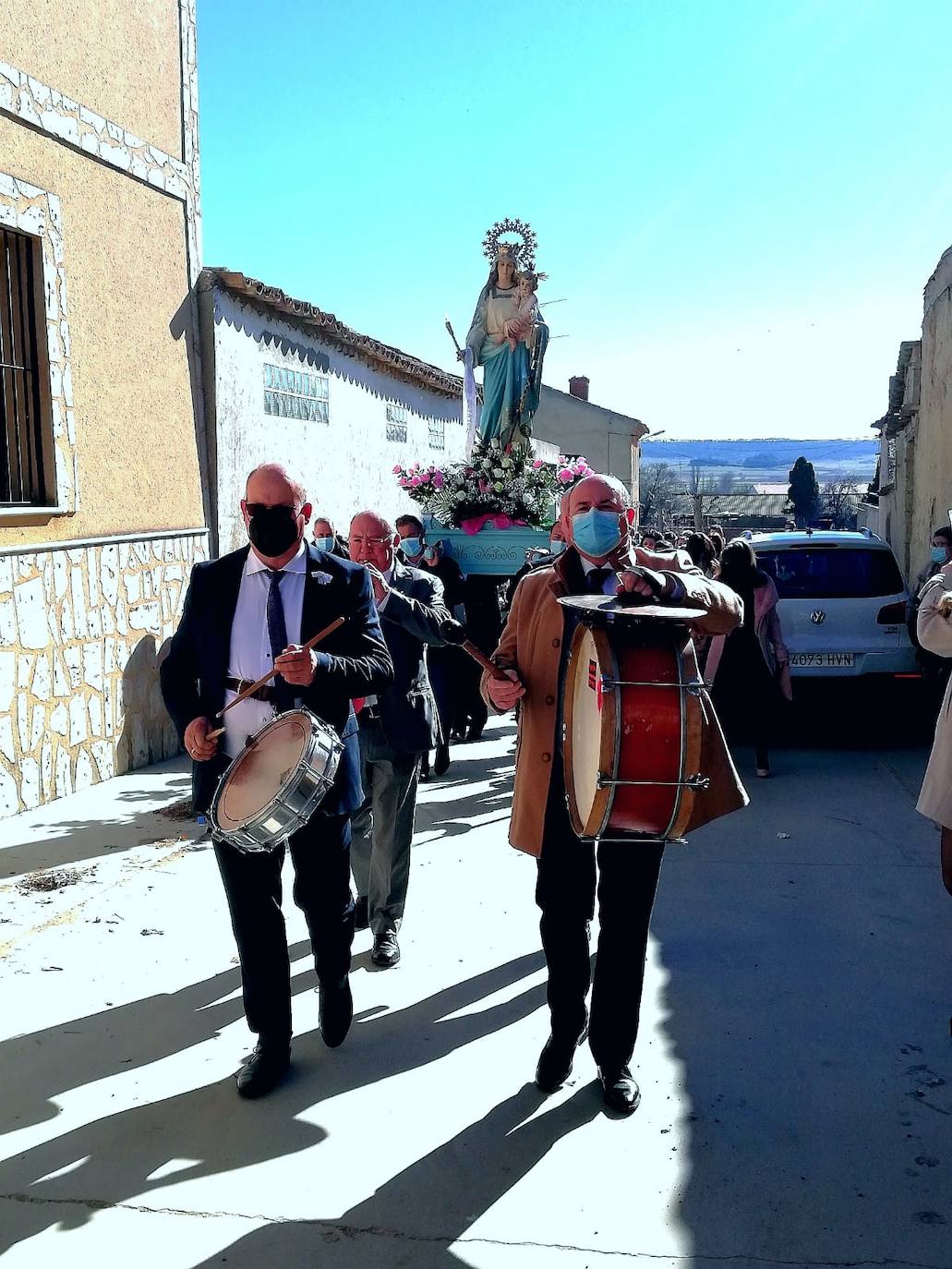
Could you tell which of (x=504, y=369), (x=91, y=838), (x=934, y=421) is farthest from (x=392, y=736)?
(x=934, y=421)

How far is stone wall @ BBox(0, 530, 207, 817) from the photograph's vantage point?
675 centimetres

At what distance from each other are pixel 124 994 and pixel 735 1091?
2263 mm

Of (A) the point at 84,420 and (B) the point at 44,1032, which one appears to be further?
(A) the point at 84,420

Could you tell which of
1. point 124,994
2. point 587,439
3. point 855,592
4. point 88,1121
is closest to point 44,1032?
point 124,994

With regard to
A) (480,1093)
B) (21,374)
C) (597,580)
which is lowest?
(480,1093)

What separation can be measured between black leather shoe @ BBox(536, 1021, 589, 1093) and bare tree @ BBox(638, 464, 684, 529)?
83.4 ft

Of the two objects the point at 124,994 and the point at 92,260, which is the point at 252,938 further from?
the point at 92,260

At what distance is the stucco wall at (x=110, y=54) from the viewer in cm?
696

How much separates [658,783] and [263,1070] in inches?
62.6

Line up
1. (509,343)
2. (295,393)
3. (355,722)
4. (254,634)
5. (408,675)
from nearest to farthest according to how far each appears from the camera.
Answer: (254,634) → (355,722) → (408,675) → (509,343) → (295,393)

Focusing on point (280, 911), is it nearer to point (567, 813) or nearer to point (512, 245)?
point (567, 813)

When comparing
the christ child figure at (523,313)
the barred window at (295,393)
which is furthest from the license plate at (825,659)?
the barred window at (295,393)

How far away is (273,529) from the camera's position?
3.48m

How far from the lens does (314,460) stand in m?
12.4
